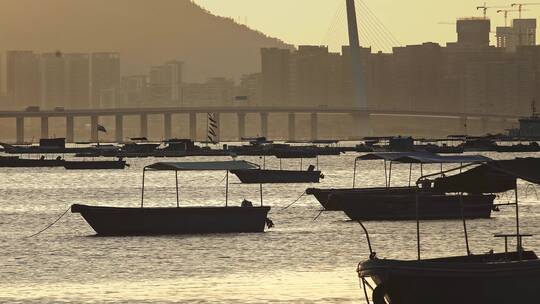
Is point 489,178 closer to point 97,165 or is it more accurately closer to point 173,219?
point 173,219

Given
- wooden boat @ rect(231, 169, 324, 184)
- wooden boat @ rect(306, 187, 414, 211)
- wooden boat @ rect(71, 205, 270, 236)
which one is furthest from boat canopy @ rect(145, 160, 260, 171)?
wooden boat @ rect(231, 169, 324, 184)

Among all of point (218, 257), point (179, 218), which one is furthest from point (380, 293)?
point (179, 218)

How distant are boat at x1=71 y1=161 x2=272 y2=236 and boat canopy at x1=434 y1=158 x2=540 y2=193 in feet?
75.7

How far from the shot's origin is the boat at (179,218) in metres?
58.1

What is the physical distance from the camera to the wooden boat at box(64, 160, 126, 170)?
159 meters

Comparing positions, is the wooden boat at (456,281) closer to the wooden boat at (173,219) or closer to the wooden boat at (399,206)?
the wooden boat at (173,219)

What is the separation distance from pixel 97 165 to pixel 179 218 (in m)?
104

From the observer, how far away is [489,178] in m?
35.2

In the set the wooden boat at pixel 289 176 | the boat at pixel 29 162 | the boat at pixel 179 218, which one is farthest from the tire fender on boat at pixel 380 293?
the boat at pixel 29 162

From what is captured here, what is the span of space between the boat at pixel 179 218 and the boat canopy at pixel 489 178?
23.1 m

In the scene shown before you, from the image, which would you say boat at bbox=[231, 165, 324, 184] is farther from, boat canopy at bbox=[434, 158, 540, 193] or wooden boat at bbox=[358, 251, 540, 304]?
wooden boat at bbox=[358, 251, 540, 304]

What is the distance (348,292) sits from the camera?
42.1 metres

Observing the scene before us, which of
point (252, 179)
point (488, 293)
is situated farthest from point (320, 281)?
point (252, 179)

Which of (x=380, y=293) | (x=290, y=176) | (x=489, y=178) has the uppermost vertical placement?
(x=489, y=178)
